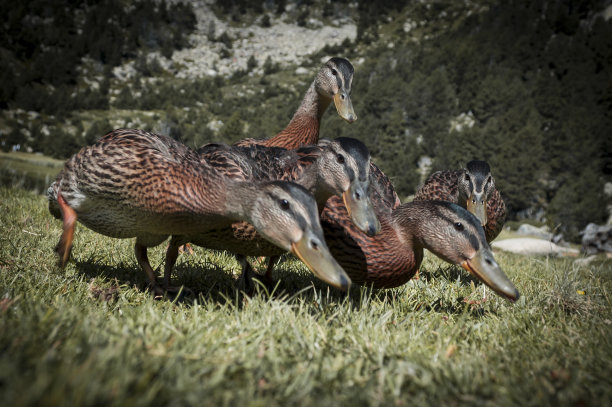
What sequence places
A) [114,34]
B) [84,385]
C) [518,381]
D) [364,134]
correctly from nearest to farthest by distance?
1. [84,385]
2. [518,381]
3. [364,134]
4. [114,34]

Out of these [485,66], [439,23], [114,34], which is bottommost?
[114,34]

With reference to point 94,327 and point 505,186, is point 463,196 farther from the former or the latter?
point 505,186

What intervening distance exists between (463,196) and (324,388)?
124 inches

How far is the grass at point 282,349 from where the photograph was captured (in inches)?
49.5

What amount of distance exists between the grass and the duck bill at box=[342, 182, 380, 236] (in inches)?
19.3

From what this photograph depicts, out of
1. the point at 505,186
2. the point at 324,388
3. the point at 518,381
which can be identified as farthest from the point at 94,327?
the point at 505,186

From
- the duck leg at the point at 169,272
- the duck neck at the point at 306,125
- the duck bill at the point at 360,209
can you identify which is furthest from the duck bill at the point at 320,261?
the duck neck at the point at 306,125

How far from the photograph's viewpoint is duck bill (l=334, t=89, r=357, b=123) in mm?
4489

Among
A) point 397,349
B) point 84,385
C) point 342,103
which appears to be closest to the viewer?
point 84,385

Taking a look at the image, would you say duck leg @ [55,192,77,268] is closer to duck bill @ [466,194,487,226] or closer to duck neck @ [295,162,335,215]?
duck neck @ [295,162,335,215]

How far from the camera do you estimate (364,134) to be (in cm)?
4169

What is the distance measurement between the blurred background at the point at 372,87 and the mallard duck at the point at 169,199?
3.78 metres

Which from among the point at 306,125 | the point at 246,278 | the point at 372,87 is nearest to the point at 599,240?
the point at 306,125

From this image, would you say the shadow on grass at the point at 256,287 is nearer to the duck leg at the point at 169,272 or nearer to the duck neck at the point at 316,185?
the duck leg at the point at 169,272
